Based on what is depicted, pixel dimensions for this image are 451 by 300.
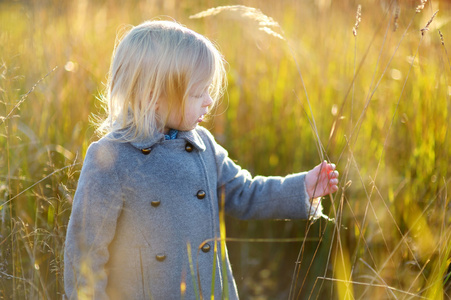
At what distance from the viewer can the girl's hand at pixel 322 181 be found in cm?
152

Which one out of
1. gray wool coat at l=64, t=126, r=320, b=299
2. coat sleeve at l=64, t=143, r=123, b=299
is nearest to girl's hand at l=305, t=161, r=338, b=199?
gray wool coat at l=64, t=126, r=320, b=299

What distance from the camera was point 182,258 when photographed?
1.44 meters

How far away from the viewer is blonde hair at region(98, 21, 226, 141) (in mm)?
1395

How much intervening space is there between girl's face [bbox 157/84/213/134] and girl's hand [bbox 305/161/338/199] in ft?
1.24

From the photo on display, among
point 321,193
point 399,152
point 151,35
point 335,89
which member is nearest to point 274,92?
point 335,89

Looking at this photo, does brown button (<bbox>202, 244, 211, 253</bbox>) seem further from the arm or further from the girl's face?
the girl's face

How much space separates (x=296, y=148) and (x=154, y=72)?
41.7 inches

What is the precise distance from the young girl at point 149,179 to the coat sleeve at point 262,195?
0.16 m

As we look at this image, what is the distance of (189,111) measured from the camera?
4.63ft

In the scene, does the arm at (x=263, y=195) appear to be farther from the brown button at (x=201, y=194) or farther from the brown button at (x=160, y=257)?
the brown button at (x=160, y=257)

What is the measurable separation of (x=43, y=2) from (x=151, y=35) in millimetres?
1997

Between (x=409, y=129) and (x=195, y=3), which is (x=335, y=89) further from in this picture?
(x=195, y=3)

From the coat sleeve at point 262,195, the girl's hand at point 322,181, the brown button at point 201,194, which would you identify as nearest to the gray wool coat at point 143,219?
the brown button at point 201,194

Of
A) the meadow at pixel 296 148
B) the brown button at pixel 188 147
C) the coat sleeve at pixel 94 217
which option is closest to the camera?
the coat sleeve at pixel 94 217
